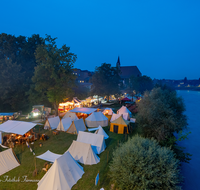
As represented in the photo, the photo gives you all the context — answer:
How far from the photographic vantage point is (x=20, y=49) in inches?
1188

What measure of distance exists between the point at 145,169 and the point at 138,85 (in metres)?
48.8

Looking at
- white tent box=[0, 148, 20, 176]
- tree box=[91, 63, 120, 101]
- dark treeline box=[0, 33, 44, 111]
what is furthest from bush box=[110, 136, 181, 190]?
tree box=[91, 63, 120, 101]

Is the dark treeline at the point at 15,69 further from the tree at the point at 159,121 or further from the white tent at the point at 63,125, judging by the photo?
the tree at the point at 159,121

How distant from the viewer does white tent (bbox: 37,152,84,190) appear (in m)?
6.21

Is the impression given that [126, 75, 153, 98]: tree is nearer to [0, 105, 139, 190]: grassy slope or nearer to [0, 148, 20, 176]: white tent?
[0, 105, 139, 190]: grassy slope

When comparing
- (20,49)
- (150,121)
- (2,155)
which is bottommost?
(2,155)

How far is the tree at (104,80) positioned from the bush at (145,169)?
96.3ft

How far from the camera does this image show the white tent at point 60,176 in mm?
6207

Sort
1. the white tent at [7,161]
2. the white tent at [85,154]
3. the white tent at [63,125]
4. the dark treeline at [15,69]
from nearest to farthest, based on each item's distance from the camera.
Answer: the white tent at [7,161]
the white tent at [85,154]
the white tent at [63,125]
the dark treeline at [15,69]

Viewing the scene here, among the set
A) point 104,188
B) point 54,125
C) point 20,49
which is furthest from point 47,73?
point 104,188

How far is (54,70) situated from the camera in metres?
21.6

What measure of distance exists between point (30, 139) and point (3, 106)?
22115 mm

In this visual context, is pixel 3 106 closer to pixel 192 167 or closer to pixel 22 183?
pixel 22 183

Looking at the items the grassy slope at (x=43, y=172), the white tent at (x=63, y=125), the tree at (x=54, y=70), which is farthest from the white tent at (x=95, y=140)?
the tree at (x=54, y=70)
